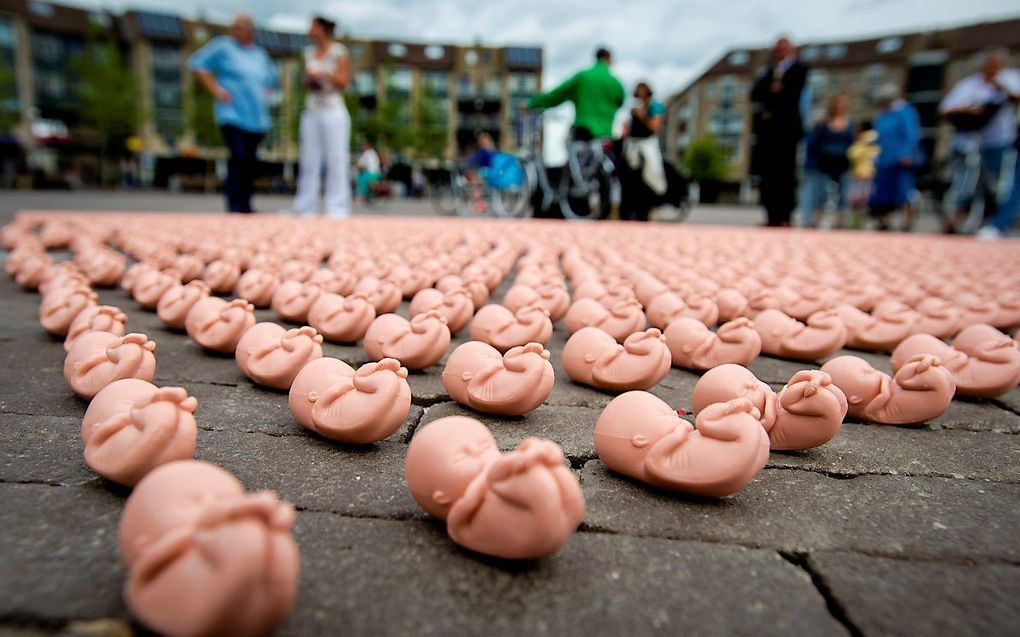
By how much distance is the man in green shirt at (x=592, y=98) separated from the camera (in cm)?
745

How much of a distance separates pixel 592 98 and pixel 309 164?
10.8 feet

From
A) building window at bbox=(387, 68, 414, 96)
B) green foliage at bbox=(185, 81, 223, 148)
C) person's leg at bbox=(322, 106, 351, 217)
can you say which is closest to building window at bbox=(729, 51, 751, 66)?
building window at bbox=(387, 68, 414, 96)

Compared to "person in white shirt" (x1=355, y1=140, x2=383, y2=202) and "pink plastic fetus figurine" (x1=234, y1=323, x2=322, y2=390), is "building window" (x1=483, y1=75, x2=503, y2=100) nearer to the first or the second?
"person in white shirt" (x1=355, y1=140, x2=383, y2=202)

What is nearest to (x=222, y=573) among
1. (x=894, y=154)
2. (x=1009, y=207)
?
(x=1009, y=207)

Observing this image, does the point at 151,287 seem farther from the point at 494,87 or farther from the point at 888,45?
the point at 888,45

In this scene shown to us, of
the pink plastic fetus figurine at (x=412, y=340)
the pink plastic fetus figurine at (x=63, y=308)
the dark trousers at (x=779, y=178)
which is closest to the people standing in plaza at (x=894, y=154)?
the dark trousers at (x=779, y=178)

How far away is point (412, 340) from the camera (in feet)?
6.14

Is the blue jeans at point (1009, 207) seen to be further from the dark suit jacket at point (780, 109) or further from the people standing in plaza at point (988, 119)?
the dark suit jacket at point (780, 109)

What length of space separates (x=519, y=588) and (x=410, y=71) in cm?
5177

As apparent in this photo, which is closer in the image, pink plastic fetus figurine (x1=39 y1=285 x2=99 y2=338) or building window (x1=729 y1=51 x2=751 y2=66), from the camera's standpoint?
pink plastic fetus figurine (x1=39 y1=285 x2=99 y2=338)

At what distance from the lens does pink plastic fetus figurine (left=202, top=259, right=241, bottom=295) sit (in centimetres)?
299

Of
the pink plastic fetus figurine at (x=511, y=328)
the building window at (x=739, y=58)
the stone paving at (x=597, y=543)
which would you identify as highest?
the building window at (x=739, y=58)

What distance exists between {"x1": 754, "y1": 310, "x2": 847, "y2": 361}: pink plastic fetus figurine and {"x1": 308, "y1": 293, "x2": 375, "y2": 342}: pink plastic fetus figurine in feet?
4.47

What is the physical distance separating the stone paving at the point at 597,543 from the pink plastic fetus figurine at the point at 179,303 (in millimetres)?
740
